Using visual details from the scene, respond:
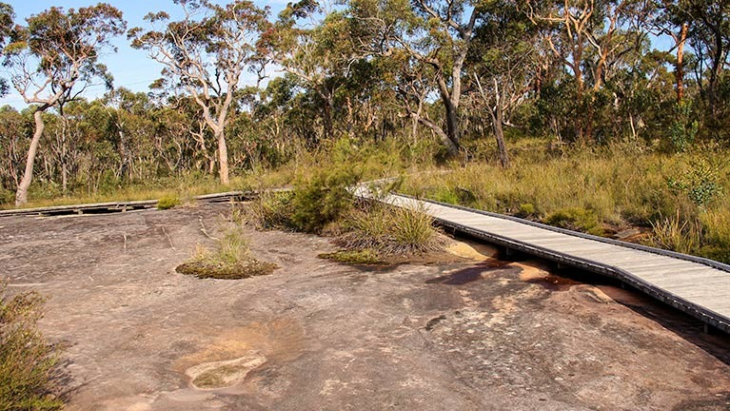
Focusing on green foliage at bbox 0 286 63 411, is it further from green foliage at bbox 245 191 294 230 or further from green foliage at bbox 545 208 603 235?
green foliage at bbox 245 191 294 230

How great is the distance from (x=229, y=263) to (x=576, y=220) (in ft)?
18.0

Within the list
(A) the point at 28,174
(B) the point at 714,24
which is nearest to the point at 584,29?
(B) the point at 714,24

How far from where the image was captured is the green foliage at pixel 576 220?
9.25 meters

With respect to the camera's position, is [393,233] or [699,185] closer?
[699,185]

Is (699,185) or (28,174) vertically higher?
(28,174)

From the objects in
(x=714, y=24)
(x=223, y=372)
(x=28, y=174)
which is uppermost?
(x=714, y=24)

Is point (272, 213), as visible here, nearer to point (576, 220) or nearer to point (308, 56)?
point (576, 220)

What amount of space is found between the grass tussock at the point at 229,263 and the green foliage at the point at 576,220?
4.79 m

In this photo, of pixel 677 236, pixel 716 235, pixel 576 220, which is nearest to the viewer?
pixel 716 235

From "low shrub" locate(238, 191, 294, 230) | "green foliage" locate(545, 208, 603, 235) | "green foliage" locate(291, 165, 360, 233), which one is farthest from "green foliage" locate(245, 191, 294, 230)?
"green foliage" locate(545, 208, 603, 235)

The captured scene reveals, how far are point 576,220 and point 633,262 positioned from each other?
3.05m

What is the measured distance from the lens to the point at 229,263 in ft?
26.1

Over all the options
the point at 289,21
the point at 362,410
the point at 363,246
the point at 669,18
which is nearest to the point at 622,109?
the point at 669,18

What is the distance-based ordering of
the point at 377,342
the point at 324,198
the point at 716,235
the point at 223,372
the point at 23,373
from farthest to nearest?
1. the point at 324,198
2. the point at 716,235
3. the point at 377,342
4. the point at 223,372
5. the point at 23,373
